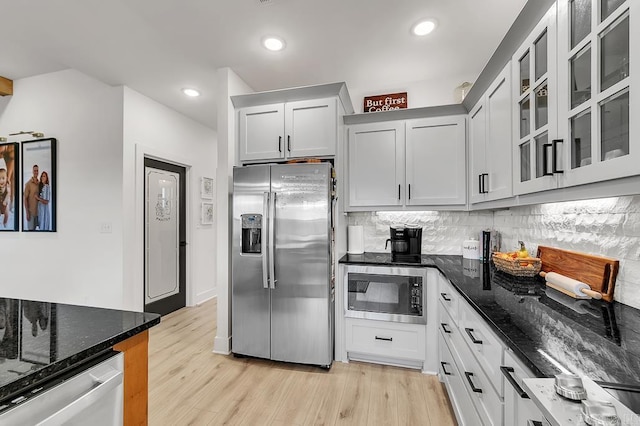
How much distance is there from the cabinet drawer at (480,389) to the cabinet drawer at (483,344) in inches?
1.6

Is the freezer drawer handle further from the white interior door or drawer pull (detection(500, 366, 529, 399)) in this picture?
the white interior door

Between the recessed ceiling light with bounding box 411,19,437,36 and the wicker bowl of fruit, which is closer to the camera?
the wicker bowl of fruit

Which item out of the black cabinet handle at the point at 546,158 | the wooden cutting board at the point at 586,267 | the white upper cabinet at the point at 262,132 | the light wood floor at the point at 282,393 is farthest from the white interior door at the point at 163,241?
the wooden cutting board at the point at 586,267

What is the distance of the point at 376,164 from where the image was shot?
2.84 meters

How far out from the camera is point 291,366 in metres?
2.55

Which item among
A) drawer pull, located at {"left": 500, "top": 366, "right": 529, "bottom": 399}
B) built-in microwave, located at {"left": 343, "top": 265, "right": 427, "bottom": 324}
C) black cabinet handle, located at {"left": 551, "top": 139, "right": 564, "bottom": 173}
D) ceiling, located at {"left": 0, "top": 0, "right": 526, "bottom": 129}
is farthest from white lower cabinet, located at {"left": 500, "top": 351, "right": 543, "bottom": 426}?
ceiling, located at {"left": 0, "top": 0, "right": 526, "bottom": 129}

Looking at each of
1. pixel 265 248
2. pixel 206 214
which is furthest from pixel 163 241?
pixel 265 248

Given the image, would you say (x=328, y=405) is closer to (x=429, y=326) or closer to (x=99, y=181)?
(x=429, y=326)

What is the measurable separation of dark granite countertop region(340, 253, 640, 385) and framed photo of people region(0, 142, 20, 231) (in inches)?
191

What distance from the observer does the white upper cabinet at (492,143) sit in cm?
182

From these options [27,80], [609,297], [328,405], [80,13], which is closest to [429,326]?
[328,405]

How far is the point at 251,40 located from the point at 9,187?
357 centimetres

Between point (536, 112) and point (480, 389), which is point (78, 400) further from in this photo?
point (536, 112)

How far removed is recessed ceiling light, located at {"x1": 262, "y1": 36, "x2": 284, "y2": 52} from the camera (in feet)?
7.94
